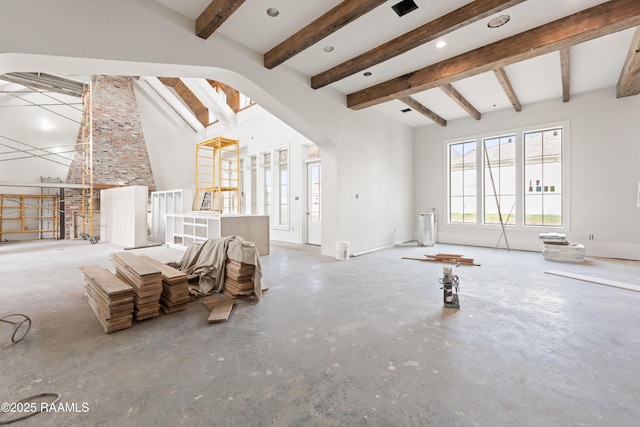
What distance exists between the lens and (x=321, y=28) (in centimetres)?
347

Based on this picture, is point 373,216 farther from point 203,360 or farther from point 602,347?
point 203,360

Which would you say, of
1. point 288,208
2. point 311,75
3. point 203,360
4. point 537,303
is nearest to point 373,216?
point 288,208

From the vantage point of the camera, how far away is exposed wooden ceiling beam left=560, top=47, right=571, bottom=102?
4.25 m

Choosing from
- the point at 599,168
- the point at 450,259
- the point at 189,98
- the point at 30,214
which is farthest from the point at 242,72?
the point at 30,214

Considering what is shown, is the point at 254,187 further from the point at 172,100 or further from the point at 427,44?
the point at 427,44

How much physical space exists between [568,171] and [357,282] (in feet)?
18.6

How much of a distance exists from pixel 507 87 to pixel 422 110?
179 centimetres

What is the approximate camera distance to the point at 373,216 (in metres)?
6.84

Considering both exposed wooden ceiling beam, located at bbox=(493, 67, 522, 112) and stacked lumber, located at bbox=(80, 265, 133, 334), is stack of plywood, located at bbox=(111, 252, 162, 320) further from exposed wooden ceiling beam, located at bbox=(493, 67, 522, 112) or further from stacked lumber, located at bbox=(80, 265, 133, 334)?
exposed wooden ceiling beam, located at bbox=(493, 67, 522, 112)

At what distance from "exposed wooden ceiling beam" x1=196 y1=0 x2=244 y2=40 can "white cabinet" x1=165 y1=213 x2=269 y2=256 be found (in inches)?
126

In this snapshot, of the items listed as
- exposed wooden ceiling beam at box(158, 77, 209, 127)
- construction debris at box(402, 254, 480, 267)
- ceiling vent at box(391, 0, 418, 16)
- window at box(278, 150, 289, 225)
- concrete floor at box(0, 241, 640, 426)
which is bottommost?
concrete floor at box(0, 241, 640, 426)

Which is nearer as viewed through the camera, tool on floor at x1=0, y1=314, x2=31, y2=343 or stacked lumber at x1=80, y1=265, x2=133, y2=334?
tool on floor at x1=0, y1=314, x2=31, y2=343

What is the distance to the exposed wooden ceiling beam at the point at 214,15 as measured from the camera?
121 inches

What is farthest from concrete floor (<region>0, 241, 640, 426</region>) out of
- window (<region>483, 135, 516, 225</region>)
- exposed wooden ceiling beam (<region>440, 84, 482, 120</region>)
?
exposed wooden ceiling beam (<region>440, 84, 482, 120</region>)
